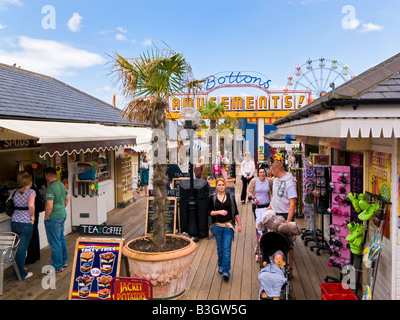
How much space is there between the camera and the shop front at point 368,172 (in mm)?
2932

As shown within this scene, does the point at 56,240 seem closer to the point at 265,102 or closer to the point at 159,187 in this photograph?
the point at 159,187

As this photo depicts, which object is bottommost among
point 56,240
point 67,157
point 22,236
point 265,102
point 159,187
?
point 56,240

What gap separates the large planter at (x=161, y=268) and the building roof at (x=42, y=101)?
6.02 ft

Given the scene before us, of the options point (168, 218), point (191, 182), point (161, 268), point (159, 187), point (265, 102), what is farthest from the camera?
point (265, 102)

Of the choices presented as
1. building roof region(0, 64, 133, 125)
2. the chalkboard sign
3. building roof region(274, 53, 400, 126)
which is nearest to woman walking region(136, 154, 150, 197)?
building roof region(0, 64, 133, 125)

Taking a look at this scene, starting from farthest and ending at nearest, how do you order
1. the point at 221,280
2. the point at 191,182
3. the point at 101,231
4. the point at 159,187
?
the point at 191,182, the point at 221,280, the point at 159,187, the point at 101,231

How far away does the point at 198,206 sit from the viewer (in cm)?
709

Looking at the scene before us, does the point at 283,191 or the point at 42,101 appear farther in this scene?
the point at 42,101

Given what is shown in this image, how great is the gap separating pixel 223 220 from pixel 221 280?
2.89 feet

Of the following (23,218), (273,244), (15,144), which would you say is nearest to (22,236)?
(23,218)

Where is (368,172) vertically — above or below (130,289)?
above
